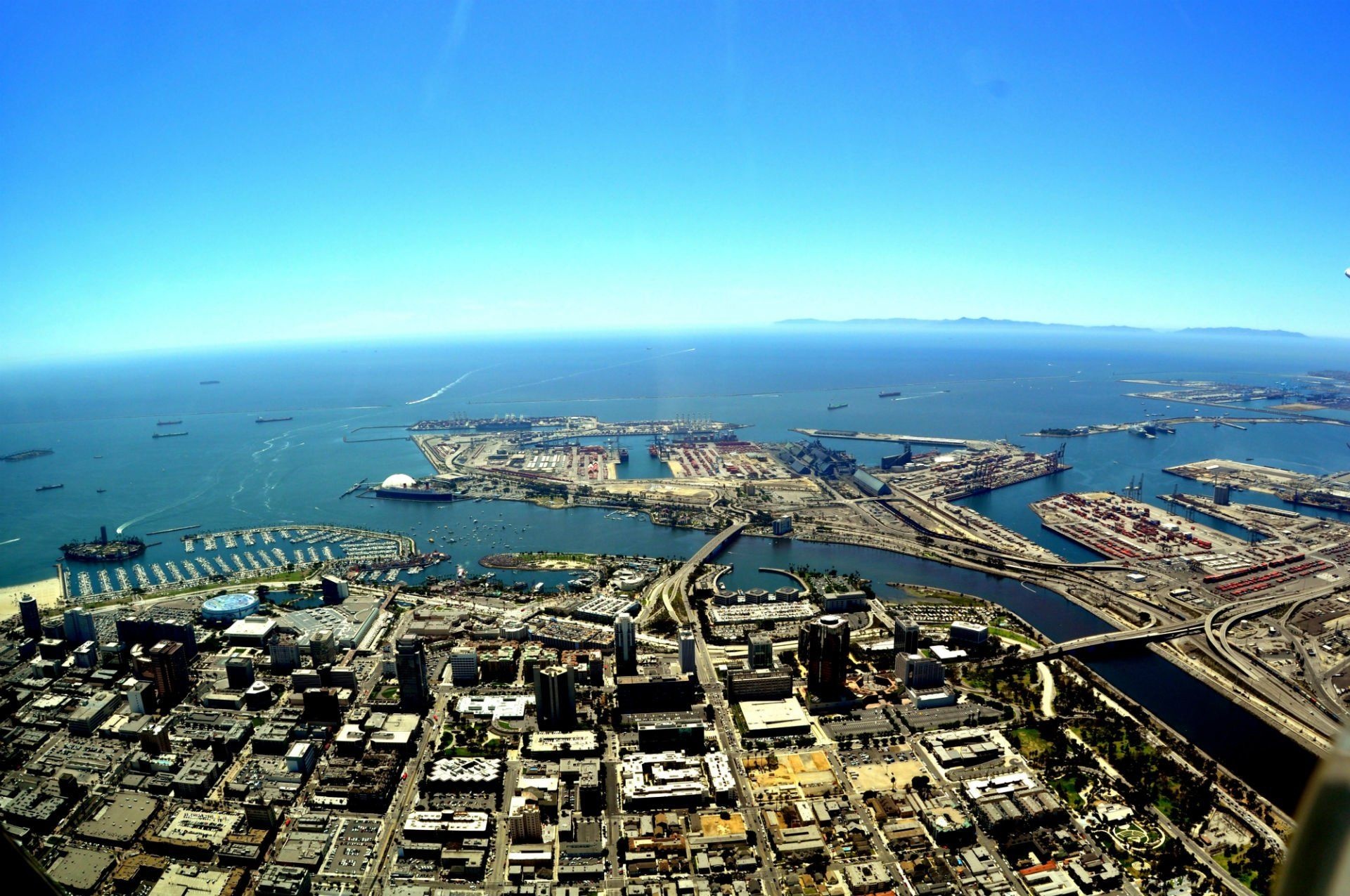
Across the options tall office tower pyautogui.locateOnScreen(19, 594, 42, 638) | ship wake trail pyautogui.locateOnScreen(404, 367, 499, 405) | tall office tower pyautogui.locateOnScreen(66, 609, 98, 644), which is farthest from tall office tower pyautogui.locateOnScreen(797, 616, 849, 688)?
ship wake trail pyautogui.locateOnScreen(404, 367, 499, 405)

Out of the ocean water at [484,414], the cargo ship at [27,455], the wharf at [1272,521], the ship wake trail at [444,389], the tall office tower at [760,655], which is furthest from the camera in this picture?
the ship wake trail at [444,389]

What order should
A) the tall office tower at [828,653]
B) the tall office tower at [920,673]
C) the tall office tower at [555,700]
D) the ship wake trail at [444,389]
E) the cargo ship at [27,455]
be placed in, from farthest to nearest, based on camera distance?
the ship wake trail at [444,389], the cargo ship at [27,455], the tall office tower at [920,673], the tall office tower at [828,653], the tall office tower at [555,700]

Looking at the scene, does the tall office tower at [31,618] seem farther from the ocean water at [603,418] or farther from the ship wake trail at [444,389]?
the ship wake trail at [444,389]

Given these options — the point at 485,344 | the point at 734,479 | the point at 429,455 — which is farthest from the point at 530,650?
the point at 485,344

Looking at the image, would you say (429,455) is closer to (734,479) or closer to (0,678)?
(734,479)

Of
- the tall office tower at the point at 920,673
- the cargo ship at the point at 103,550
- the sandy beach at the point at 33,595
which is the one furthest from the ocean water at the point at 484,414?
the tall office tower at the point at 920,673

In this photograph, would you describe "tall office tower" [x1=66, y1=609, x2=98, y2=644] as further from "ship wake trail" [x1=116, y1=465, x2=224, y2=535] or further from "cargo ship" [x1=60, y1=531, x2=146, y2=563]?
"ship wake trail" [x1=116, y1=465, x2=224, y2=535]
